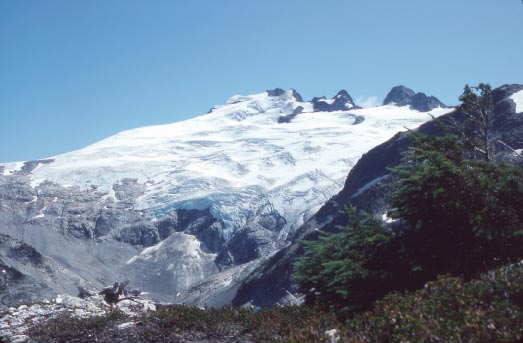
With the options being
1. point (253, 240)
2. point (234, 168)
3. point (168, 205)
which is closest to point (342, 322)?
point (253, 240)

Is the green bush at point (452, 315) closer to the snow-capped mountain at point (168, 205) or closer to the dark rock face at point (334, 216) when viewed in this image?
the dark rock face at point (334, 216)

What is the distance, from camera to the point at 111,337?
31.1 ft

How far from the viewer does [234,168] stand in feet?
505

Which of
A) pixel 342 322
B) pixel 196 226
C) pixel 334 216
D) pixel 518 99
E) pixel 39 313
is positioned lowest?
pixel 196 226

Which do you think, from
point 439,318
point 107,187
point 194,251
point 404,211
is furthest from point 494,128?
point 107,187

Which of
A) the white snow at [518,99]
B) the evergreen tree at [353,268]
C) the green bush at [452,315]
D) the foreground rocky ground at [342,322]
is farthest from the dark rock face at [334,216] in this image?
the green bush at [452,315]

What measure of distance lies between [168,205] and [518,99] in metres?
90.4

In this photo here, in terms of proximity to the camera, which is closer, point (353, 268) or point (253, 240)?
point (353, 268)

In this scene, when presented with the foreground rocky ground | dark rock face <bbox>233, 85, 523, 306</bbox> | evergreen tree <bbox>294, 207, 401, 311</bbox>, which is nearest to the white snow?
dark rock face <bbox>233, 85, 523, 306</bbox>

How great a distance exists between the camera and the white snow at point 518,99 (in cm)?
7327

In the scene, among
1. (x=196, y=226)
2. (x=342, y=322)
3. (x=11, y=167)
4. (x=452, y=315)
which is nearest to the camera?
(x=452, y=315)

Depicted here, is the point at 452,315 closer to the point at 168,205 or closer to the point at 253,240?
the point at 253,240

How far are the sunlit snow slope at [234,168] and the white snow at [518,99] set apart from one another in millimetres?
55519

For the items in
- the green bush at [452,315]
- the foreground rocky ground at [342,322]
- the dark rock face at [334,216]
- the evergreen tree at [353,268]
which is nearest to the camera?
the green bush at [452,315]
